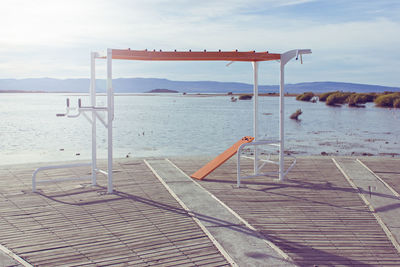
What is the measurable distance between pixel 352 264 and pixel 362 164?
581 cm

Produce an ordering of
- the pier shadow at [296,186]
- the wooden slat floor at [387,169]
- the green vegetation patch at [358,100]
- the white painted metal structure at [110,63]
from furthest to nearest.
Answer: the green vegetation patch at [358,100] → the wooden slat floor at [387,169] → the pier shadow at [296,186] → the white painted metal structure at [110,63]

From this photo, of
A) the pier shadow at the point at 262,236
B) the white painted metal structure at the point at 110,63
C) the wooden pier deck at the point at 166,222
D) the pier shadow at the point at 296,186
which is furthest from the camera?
the pier shadow at the point at 296,186

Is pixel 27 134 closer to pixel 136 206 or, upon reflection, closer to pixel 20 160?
pixel 20 160

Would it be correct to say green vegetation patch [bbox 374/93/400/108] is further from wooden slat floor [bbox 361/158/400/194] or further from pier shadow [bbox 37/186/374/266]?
pier shadow [bbox 37/186/374/266]

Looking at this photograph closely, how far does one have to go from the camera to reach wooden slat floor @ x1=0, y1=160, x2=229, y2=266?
4.20m

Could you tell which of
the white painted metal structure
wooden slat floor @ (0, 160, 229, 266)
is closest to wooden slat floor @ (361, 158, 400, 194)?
the white painted metal structure

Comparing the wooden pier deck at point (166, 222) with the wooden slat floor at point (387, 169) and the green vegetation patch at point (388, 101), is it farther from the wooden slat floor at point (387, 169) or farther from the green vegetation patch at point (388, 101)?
the green vegetation patch at point (388, 101)

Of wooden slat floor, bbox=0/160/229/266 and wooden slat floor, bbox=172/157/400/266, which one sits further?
wooden slat floor, bbox=172/157/400/266

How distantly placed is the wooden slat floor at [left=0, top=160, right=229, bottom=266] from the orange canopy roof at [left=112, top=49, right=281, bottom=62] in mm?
2232

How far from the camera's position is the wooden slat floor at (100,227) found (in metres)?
4.20

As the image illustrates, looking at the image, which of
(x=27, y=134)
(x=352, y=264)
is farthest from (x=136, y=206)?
(x=27, y=134)

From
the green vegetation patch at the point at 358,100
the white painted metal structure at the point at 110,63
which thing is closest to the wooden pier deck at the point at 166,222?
the white painted metal structure at the point at 110,63

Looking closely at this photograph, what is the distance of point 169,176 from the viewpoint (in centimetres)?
807

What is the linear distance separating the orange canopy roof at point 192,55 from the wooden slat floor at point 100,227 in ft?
7.32
